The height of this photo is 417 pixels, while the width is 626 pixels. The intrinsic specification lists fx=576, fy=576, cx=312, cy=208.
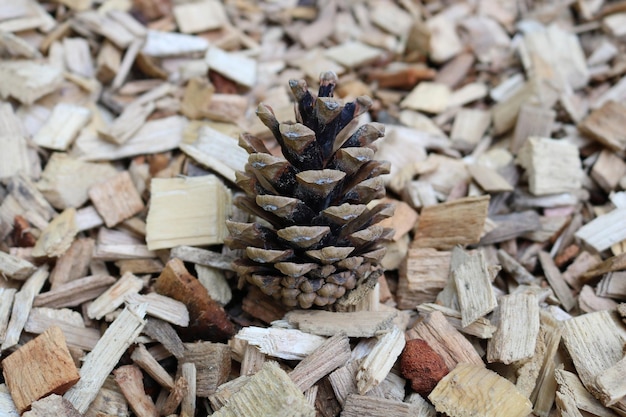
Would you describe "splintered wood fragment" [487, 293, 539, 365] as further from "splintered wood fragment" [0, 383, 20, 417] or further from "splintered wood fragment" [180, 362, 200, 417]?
"splintered wood fragment" [0, 383, 20, 417]

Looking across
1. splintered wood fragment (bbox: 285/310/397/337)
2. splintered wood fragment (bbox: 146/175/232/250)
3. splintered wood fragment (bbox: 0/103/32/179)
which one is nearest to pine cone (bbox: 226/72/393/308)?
splintered wood fragment (bbox: 285/310/397/337)

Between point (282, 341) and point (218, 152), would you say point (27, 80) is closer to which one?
point (218, 152)

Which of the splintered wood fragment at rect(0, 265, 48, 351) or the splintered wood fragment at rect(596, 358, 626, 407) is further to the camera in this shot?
the splintered wood fragment at rect(0, 265, 48, 351)

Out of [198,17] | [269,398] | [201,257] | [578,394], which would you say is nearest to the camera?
[269,398]

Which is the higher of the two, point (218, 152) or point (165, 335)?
point (218, 152)

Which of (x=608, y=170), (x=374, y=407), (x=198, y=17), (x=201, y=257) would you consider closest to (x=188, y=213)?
(x=201, y=257)

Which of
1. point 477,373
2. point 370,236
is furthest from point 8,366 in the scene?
point 477,373

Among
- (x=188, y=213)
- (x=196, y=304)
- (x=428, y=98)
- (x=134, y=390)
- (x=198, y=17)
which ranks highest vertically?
(x=198, y=17)
